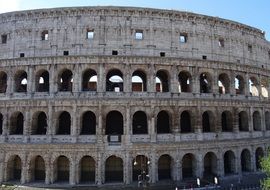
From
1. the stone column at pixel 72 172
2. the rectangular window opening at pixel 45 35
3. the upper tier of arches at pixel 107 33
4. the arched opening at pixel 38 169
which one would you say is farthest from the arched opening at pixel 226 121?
the rectangular window opening at pixel 45 35

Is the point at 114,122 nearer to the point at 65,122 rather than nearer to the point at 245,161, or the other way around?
the point at 65,122

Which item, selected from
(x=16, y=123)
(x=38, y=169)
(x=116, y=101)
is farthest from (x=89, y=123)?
(x=16, y=123)

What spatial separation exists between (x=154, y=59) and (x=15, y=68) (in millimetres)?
12806

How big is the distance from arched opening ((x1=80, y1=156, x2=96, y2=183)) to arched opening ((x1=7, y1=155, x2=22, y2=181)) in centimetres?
593

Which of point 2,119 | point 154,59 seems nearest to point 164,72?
point 154,59

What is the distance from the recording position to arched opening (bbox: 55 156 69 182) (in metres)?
26.2

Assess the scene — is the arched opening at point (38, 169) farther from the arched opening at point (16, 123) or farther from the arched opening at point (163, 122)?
the arched opening at point (163, 122)

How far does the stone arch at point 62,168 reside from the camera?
26.2 metres

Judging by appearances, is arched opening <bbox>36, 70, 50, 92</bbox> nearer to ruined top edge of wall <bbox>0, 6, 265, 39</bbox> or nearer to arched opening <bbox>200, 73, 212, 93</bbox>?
ruined top edge of wall <bbox>0, 6, 265, 39</bbox>

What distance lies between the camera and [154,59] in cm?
2655

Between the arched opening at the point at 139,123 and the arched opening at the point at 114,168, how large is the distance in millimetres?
3278

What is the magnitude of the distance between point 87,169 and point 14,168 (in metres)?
7.01

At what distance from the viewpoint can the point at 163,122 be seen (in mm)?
28375

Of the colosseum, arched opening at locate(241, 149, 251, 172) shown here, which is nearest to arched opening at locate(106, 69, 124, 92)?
the colosseum
